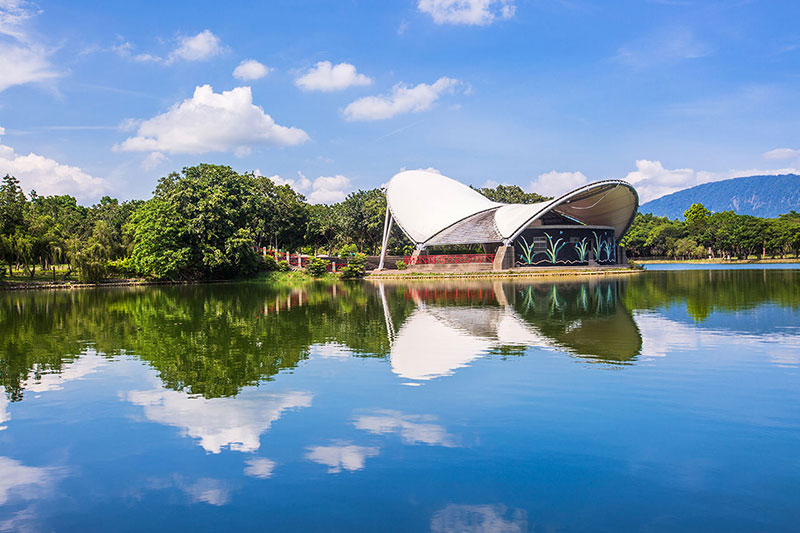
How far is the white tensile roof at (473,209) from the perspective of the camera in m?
46.4

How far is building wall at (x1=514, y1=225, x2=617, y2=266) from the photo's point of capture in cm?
4791

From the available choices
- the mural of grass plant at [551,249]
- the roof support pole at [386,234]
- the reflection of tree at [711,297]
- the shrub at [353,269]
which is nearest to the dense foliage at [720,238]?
the mural of grass plant at [551,249]

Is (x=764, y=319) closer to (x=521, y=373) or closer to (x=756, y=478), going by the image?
(x=521, y=373)

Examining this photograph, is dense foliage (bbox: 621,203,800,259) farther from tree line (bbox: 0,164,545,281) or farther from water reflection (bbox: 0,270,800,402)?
water reflection (bbox: 0,270,800,402)

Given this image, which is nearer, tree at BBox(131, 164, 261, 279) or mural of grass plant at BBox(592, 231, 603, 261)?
tree at BBox(131, 164, 261, 279)

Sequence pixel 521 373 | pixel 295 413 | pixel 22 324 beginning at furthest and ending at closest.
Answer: pixel 22 324, pixel 521 373, pixel 295 413

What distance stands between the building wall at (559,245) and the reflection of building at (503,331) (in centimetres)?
2447

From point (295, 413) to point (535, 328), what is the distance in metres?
8.85

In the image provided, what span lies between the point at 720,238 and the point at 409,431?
78.9 m

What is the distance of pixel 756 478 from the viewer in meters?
5.30

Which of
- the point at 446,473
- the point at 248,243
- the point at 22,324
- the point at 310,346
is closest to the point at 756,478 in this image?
the point at 446,473

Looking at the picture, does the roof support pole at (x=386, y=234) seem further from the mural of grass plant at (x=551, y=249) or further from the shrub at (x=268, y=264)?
the mural of grass plant at (x=551, y=249)

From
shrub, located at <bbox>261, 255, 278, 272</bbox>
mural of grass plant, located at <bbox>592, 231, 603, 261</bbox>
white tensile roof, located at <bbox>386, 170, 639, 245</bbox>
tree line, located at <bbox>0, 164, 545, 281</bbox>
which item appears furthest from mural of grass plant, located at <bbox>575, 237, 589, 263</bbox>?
shrub, located at <bbox>261, 255, 278, 272</bbox>

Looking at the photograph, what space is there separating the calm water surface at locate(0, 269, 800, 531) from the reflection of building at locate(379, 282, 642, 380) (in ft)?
0.40
